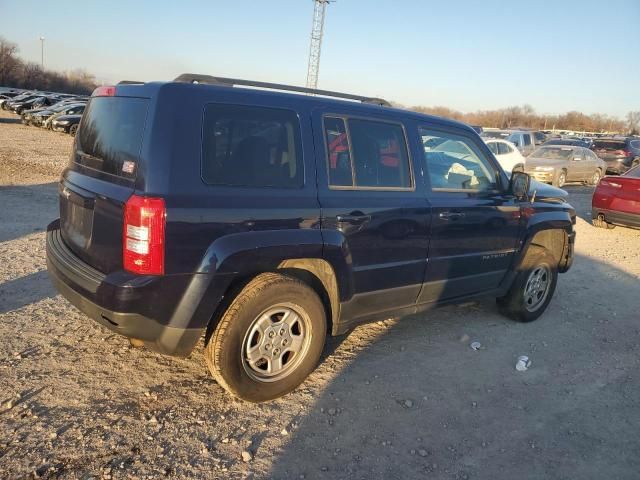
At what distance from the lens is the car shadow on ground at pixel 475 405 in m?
2.93

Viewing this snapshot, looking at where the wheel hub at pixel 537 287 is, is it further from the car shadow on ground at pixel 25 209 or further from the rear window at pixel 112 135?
the car shadow on ground at pixel 25 209

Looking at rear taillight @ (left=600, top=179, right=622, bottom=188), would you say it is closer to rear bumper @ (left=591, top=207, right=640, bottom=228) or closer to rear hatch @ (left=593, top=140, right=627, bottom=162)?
rear bumper @ (left=591, top=207, right=640, bottom=228)

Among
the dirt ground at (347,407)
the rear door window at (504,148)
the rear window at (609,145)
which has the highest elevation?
the rear window at (609,145)

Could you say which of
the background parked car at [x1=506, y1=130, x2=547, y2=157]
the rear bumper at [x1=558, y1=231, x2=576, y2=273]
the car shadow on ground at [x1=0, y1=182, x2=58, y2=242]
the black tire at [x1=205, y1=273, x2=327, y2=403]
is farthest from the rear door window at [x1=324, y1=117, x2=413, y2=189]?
the background parked car at [x1=506, y1=130, x2=547, y2=157]

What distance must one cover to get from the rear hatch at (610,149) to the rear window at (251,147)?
22.2 metres

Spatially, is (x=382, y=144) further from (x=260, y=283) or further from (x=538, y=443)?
(x=538, y=443)

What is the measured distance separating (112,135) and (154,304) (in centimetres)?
113

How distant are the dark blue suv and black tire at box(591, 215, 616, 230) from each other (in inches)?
290

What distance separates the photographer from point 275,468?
2.76 m

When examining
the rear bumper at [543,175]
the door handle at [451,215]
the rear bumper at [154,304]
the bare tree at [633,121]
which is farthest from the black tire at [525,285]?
the bare tree at [633,121]

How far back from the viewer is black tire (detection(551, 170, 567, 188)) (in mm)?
16531

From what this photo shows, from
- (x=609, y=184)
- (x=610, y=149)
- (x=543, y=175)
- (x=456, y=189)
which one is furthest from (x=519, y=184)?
(x=610, y=149)

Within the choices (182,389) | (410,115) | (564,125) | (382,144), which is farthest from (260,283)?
(564,125)

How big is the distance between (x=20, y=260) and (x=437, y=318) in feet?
15.0
